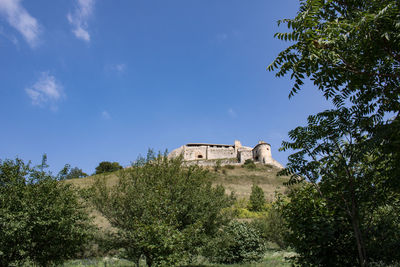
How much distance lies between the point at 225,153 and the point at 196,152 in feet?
36.0

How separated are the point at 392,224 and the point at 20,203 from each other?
42.1ft

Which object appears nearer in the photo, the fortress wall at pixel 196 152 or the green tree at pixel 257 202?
the green tree at pixel 257 202

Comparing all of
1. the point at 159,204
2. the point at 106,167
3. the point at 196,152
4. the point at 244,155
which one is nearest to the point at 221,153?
the point at 196,152

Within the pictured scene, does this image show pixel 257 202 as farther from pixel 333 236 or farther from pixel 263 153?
pixel 263 153

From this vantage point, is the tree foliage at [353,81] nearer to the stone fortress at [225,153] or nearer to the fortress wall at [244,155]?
the stone fortress at [225,153]

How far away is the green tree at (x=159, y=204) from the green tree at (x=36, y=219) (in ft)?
5.33

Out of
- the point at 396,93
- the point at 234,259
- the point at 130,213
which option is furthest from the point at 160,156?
the point at 396,93

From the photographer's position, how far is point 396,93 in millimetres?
4336

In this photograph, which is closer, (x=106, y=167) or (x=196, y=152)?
(x=106, y=167)

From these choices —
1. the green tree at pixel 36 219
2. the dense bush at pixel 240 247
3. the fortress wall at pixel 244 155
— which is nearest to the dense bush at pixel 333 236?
the green tree at pixel 36 219

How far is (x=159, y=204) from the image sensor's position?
1045cm

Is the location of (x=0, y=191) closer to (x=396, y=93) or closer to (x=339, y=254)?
(x=339, y=254)

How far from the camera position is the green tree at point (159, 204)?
33.4ft

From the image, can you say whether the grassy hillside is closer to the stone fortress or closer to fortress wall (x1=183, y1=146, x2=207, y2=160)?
the stone fortress
